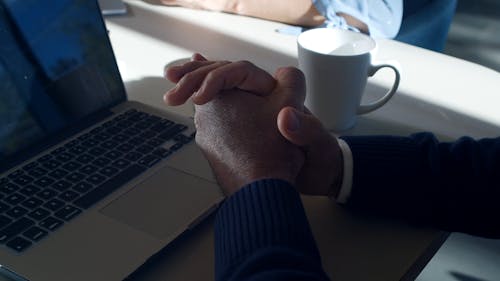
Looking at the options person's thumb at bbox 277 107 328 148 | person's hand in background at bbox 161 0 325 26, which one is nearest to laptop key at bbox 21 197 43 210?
person's thumb at bbox 277 107 328 148

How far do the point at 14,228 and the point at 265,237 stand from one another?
0.79 ft

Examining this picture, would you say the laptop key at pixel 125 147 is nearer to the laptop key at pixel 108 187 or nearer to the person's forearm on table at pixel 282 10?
the laptop key at pixel 108 187

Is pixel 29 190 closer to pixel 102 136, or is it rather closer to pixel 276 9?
pixel 102 136

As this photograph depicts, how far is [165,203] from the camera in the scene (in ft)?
1.77

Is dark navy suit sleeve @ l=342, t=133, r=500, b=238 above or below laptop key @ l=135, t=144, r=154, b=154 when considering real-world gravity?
below

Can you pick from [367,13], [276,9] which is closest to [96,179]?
[276,9]

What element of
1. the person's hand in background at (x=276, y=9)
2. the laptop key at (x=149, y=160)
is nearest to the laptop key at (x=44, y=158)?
the laptop key at (x=149, y=160)

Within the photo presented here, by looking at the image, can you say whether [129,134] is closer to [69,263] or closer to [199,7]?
[69,263]

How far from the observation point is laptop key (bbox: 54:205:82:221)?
51 centimetres

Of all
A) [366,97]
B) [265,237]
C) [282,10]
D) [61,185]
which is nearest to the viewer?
[265,237]

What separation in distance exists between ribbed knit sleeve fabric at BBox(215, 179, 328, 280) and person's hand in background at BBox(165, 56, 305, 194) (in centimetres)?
4

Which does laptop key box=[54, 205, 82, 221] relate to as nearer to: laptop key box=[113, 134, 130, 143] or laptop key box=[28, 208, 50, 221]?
laptop key box=[28, 208, 50, 221]

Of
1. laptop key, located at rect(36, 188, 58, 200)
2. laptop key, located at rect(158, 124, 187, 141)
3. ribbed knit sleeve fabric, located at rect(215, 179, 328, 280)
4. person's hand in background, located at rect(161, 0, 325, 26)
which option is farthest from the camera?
person's hand in background, located at rect(161, 0, 325, 26)

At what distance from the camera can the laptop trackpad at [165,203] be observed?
1.68 feet
